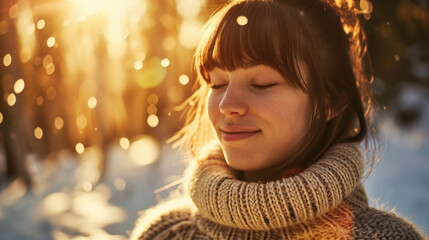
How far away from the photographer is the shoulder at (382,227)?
1216 mm

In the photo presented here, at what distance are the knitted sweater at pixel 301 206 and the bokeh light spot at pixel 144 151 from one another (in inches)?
220

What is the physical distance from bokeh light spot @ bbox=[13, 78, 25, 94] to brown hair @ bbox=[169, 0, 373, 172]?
521 centimetres

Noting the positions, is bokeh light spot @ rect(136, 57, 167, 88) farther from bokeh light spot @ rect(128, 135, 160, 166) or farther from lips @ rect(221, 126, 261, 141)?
lips @ rect(221, 126, 261, 141)

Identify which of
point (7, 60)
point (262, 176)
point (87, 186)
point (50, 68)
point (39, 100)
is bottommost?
point (262, 176)

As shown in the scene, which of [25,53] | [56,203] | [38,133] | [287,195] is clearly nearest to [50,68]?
[25,53]

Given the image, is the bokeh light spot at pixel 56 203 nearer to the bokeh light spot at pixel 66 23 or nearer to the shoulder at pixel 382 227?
the bokeh light spot at pixel 66 23

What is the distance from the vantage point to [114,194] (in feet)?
20.1

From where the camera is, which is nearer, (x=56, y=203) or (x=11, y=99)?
(x=56, y=203)

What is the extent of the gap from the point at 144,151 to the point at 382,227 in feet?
26.9

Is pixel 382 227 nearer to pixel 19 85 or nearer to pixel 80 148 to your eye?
pixel 19 85

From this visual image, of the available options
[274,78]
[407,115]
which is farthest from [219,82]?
[407,115]

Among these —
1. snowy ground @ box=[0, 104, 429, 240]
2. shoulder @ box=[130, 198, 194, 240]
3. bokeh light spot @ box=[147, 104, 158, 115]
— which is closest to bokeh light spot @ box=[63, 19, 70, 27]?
snowy ground @ box=[0, 104, 429, 240]

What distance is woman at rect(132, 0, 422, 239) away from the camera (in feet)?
3.99

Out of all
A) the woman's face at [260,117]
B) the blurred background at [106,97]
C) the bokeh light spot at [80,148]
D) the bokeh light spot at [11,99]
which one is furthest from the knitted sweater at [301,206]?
the bokeh light spot at [80,148]
